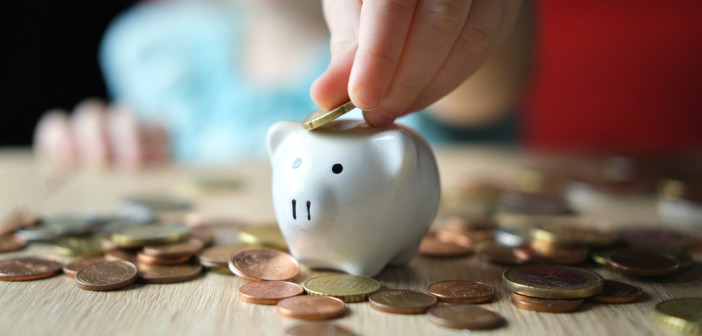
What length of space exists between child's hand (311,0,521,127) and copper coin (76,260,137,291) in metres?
0.25

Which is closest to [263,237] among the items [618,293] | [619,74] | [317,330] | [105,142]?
[317,330]

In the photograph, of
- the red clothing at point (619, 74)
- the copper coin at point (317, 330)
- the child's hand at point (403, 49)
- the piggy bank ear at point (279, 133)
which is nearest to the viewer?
the copper coin at point (317, 330)

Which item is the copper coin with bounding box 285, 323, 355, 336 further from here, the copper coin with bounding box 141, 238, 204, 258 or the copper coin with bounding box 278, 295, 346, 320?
the copper coin with bounding box 141, 238, 204, 258

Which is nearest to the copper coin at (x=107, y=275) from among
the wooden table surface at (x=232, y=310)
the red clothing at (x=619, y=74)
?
the wooden table surface at (x=232, y=310)

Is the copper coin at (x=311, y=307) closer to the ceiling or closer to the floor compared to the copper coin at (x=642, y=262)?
closer to the floor

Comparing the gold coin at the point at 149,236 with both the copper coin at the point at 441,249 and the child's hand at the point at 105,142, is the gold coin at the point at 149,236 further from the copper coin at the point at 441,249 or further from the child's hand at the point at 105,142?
the child's hand at the point at 105,142

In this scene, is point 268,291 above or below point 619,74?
below

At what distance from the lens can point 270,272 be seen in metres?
0.64

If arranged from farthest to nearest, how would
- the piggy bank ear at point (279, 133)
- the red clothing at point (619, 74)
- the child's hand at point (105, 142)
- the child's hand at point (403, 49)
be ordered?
1. the red clothing at point (619, 74)
2. the child's hand at point (105, 142)
3. the piggy bank ear at point (279, 133)
4. the child's hand at point (403, 49)

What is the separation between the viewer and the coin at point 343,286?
1.89ft

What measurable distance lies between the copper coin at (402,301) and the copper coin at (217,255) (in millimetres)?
177

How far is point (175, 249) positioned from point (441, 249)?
298 millimetres

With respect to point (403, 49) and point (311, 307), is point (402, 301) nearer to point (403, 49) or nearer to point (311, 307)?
point (311, 307)

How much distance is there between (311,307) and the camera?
54cm
